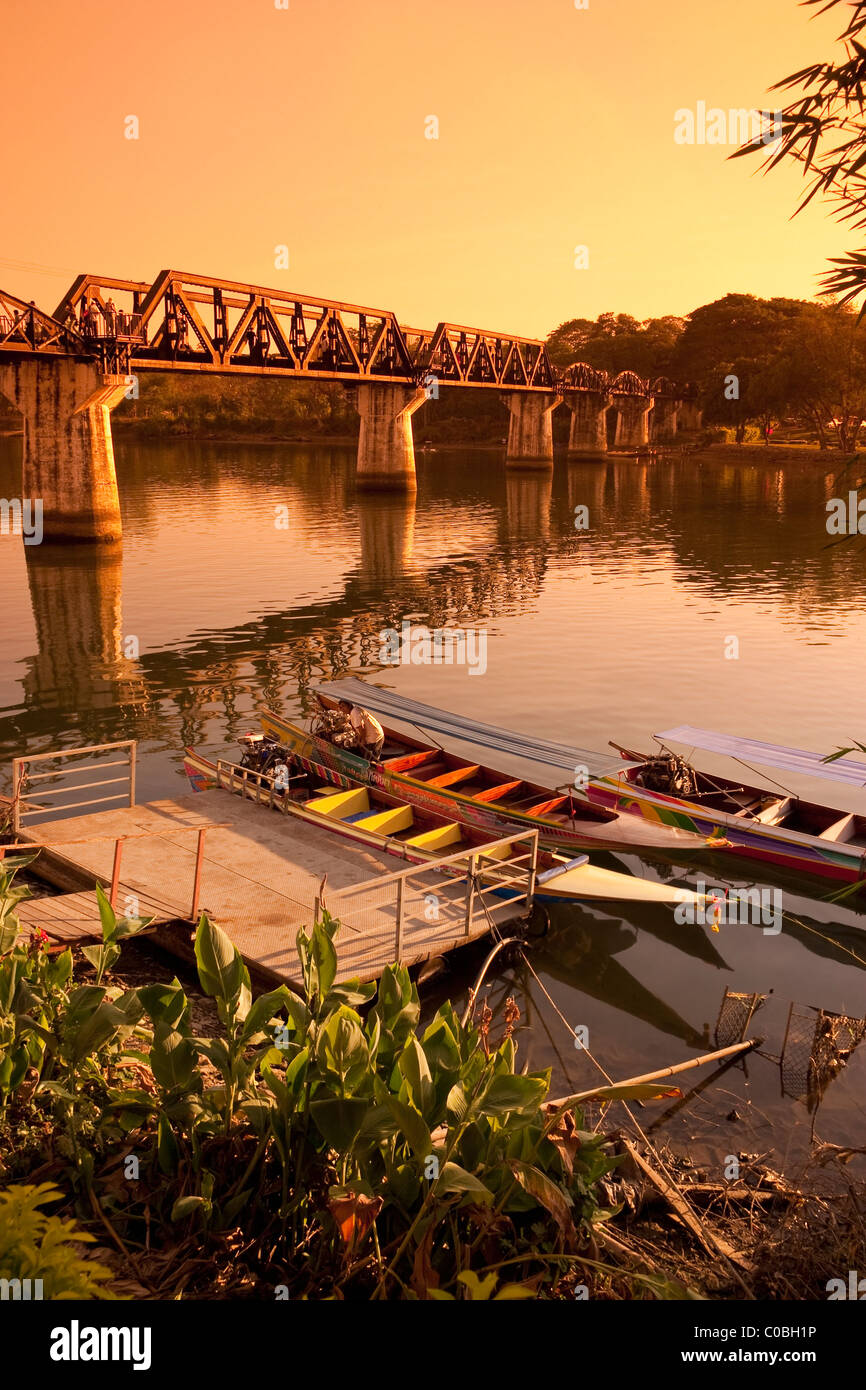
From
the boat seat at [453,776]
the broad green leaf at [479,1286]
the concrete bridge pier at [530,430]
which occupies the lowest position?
the boat seat at [453,776]

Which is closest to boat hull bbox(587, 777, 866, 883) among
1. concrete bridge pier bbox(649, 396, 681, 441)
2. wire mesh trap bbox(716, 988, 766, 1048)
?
wire mesh trap bbox(716, 988, 766, 1048)

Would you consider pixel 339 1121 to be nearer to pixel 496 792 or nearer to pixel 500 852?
pixel 500 852

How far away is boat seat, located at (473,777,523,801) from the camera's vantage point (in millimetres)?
19172

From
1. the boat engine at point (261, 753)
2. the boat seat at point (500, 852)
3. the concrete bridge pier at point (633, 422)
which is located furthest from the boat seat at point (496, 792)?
the concrete bridge pier at point (633, 422)

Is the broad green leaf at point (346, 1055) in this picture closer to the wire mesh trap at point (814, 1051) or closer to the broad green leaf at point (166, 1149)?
the broad green leaf at point (166, 1149)

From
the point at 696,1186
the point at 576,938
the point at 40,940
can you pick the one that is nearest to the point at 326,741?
the point at 576,938

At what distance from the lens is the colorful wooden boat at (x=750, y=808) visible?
1805 cm

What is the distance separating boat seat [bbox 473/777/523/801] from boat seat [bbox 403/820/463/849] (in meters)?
1.04

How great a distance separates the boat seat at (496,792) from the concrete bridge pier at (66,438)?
43087 millimetres

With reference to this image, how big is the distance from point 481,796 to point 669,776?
4.20m

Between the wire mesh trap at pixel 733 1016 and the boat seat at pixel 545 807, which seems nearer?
the wire mesh trap at pixel 733 1016

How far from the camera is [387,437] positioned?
90.8 m

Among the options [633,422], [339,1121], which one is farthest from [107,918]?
[633,422]
